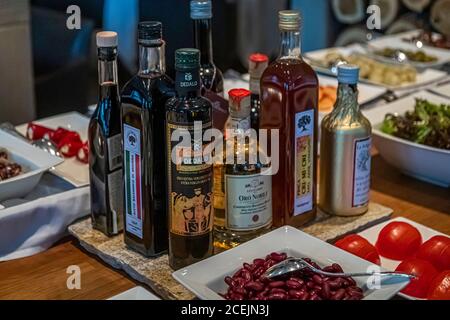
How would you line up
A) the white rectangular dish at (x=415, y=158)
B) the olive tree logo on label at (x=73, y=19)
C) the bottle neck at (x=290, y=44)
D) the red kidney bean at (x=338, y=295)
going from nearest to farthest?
the red kidney bean at (x=338, y=295) → the bottle neck at (x=290, y=44) → the olive tree logo on label at (x=73, y=19) → the white rectangular dish at (x=415, y=158)

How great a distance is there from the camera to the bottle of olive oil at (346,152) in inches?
50.7

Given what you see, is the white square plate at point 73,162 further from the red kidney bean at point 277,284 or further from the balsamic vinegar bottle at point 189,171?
the red kidney bean at point 277,284

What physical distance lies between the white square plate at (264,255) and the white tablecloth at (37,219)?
313mm

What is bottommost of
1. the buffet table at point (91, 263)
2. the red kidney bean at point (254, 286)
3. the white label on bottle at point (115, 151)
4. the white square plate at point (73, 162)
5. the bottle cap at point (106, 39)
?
the buffet table at point (91, 263)

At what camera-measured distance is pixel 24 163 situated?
1.37 m

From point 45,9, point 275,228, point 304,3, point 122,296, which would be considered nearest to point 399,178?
point 275,228

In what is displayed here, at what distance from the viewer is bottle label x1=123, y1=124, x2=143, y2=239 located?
115 cm

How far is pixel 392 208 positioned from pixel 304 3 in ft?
8.35

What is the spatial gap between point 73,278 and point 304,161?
40 centimetres

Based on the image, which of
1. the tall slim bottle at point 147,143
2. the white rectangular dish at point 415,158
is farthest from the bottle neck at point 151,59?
the white rectangular dish at point 415,158

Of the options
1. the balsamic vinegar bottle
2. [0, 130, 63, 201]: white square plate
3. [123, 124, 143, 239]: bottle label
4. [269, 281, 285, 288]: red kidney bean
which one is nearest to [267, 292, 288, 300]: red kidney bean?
[269, 281, 285, 288]: red kidney bean

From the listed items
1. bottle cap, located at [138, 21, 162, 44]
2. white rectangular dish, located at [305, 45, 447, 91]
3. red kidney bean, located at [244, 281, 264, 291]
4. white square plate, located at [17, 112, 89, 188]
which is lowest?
red kidney bean, located at [244, 281, 264, 291]

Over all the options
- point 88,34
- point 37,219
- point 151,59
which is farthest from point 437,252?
point 88,34

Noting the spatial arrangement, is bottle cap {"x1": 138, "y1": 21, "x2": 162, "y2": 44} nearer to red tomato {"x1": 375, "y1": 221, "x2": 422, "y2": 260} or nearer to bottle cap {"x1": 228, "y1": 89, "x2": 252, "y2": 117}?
bottle cap {"x1": 228, "y1": 89, "x2": 252, "y2": 117}
